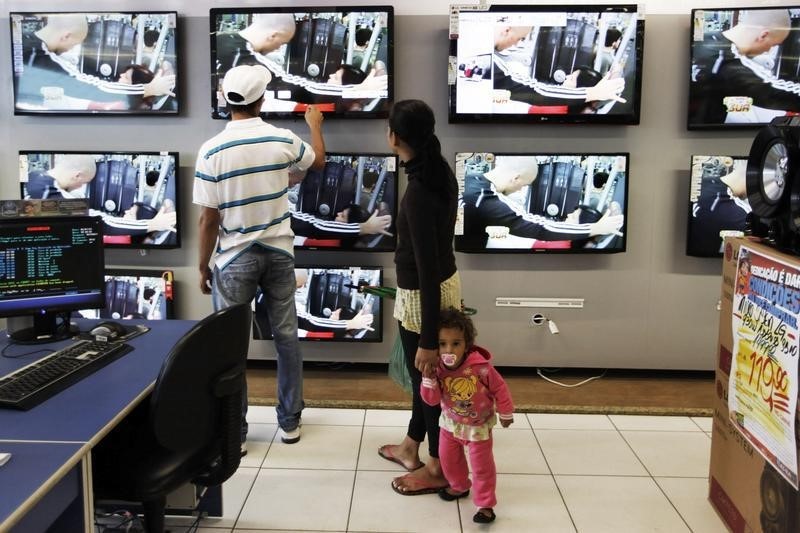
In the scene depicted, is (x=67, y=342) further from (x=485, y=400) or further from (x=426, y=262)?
(x=485, y=400)

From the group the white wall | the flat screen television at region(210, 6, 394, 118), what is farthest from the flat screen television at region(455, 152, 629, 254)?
the flat screen television at region(210, 6, 394, 118)

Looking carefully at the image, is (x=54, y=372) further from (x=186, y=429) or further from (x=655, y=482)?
(x=655, y=482)

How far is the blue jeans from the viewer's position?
2707mm

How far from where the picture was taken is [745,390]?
2051 mm

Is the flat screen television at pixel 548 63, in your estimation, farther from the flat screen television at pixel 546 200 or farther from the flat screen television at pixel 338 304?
the flat screen television at pixel 338 304

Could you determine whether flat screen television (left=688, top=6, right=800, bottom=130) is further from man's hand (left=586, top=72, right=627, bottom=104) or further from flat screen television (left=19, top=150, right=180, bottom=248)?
flat screen television (left=19, top=150, right=180, bottom=248)

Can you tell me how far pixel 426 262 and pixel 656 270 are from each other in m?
2.09

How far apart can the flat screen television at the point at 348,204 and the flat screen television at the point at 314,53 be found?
285 mm

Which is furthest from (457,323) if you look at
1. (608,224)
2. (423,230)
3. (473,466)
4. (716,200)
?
(716,200)

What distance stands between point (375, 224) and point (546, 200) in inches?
37.6

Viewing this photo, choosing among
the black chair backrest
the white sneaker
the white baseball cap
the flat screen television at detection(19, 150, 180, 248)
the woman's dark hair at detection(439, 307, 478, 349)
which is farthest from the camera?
the flat screen television at detection(19, 150, 180, 248)

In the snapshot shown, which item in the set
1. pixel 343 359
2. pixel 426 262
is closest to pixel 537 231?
pixel 343 359

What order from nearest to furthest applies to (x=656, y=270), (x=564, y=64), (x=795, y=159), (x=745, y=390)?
(x=795, y=159) → (x=745, y=390) → (x=564, y=64) → (x=656, y=270)

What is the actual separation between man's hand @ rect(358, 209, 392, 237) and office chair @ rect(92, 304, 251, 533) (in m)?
1.73
